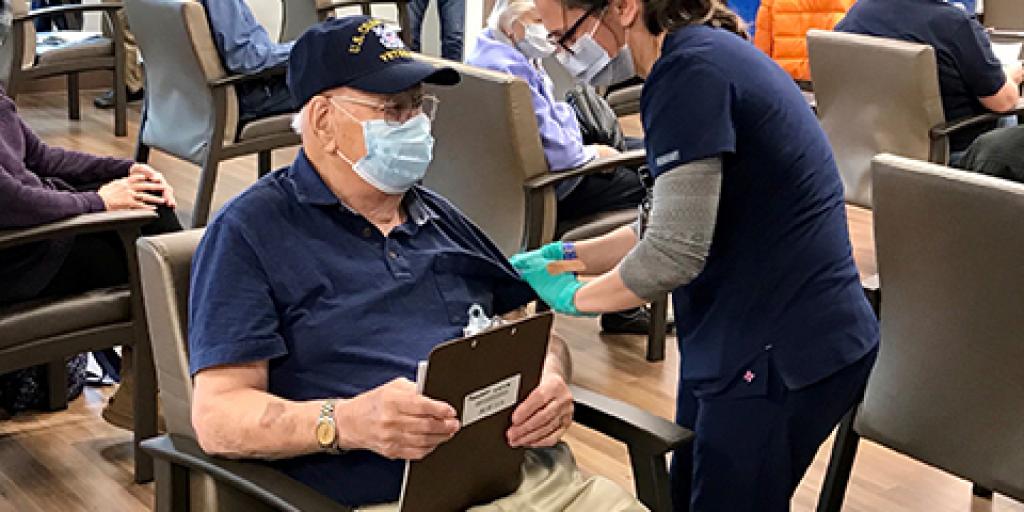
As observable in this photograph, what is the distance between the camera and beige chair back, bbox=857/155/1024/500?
2.23 m

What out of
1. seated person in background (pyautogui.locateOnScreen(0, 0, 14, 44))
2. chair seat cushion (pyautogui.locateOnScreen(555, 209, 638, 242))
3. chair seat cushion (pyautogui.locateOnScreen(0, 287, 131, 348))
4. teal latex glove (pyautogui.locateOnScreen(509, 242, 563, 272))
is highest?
seated person in background (pyautogui.locateOnScreen(0, 0, 14, 44))

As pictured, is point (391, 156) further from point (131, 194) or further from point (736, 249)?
point (131, 194)

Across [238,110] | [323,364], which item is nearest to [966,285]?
[323,364]

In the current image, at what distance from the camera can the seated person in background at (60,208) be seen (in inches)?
117

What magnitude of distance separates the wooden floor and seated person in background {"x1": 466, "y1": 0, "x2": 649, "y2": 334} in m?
0.45

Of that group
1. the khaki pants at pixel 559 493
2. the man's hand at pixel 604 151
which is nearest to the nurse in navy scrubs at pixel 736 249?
the khaki pants at pixel 559 493

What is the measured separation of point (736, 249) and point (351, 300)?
58 centimetres

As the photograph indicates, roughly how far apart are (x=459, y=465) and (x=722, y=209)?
21.1 inches

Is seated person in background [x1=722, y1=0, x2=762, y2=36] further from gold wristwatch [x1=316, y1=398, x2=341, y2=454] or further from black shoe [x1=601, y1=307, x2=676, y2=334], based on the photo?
gold wristwatch [x1=316, y1=398, x2=341, y2=454]

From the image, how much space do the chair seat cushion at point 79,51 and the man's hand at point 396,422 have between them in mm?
4694

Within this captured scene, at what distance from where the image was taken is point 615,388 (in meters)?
3.81

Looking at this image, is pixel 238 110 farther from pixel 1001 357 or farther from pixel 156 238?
pixel 1001 357

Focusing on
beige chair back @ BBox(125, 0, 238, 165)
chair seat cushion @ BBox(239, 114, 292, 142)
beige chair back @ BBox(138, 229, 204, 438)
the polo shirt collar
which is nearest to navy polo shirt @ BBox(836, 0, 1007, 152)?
chair seat cushion @ BBox(239, 114, 292, 142)

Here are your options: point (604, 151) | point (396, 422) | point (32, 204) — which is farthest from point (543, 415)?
point (604, 151)
